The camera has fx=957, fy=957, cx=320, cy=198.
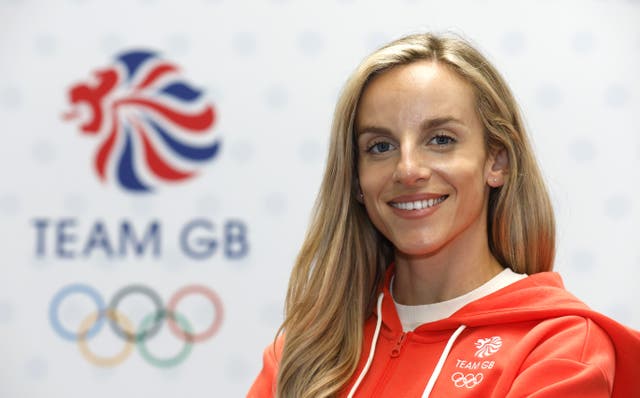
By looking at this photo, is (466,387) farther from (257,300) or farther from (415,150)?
(257,300)

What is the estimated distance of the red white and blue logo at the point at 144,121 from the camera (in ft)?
9.68

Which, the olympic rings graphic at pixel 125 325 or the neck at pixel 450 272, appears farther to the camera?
the olympic rings graphic at pixel 125 325

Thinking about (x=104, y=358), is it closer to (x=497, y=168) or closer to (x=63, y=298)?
(x=63, y=298)

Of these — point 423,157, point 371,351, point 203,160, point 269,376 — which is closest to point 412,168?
point 423,157

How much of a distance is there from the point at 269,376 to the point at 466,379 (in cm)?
49

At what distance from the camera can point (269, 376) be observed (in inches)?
78.0

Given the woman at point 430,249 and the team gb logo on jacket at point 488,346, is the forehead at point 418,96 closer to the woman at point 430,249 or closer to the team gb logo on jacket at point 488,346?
the woman at point 430,249

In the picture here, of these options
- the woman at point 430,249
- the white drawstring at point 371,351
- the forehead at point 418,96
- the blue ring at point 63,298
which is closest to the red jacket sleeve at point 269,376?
the woman at point 430,249

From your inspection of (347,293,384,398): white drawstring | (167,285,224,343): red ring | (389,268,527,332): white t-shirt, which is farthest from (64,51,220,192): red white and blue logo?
(389,268,527,332): white t-shirt

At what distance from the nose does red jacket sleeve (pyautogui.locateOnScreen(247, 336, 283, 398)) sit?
500mm

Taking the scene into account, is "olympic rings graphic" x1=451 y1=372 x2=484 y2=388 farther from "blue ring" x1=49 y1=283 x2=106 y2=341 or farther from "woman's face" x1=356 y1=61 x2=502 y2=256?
"blue ring" x1=49 y1=283 x2=106 y2=341

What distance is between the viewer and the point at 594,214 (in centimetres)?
296

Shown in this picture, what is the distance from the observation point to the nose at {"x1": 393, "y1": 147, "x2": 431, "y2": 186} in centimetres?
171

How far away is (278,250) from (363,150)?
116 cm
